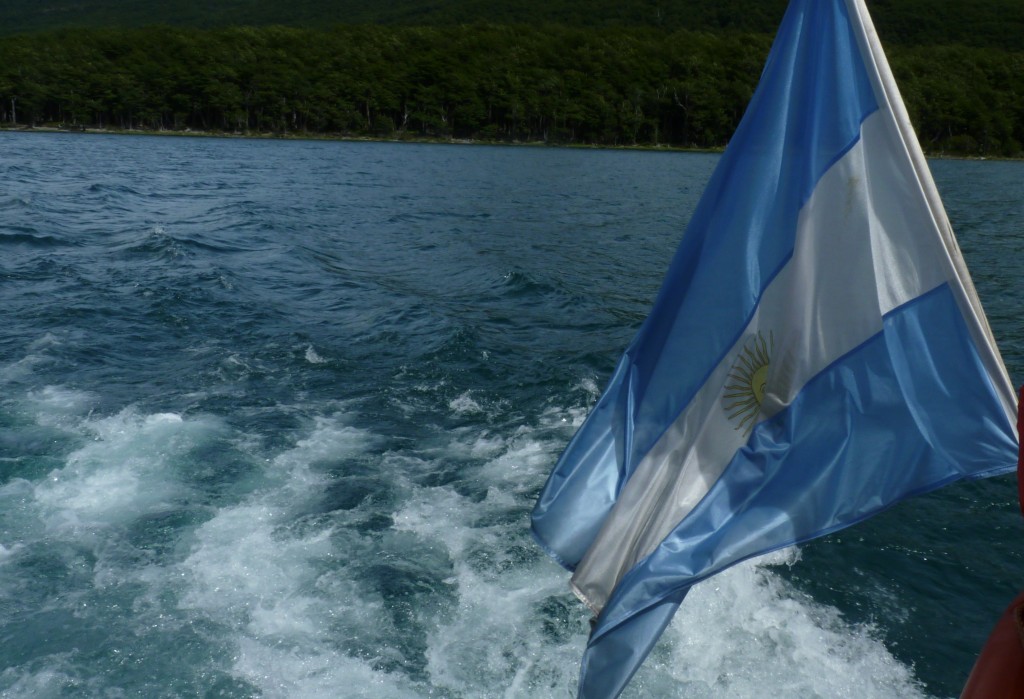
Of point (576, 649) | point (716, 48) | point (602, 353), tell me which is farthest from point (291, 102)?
point (576, 649)

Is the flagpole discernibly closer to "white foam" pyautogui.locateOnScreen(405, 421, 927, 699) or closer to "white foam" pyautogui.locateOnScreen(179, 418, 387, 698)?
"white foam" pyautogui.locateOnScreen(405, 421, 927, 699)

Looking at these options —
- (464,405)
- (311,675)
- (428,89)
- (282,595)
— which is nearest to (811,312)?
(311,675)

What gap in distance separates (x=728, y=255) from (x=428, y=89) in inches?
5033

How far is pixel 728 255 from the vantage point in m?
4.37

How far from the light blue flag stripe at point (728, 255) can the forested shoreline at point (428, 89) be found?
123138 millimetres

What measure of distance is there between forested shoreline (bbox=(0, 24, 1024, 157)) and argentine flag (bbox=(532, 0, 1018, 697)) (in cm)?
12330

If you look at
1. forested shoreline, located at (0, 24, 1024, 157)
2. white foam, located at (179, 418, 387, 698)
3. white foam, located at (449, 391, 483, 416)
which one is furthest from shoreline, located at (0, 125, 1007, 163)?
white foam, located at (179, 418, 387, 698)

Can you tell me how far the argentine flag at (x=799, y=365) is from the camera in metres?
3.93

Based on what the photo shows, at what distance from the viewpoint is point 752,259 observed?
432cm

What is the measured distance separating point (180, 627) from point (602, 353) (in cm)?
890

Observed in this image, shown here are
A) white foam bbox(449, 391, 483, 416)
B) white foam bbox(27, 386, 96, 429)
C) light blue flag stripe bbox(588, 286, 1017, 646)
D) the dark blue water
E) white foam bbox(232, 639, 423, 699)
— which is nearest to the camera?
light blue flag stripe bbox(588, 286, 1017, 646)

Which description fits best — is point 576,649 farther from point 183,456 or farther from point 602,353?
point 602,353

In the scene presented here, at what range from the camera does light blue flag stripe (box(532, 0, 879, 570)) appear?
4.05 metres

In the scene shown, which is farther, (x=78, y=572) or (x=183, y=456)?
(x=183, y=456)
